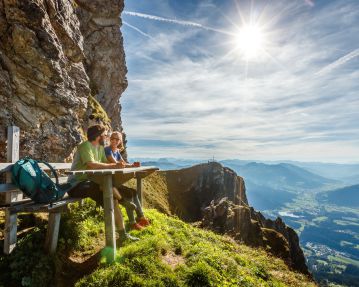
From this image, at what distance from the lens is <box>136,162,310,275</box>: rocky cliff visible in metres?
31.2

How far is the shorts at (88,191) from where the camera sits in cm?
899

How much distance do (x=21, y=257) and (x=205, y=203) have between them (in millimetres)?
41170

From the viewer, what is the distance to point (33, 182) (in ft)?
24.1

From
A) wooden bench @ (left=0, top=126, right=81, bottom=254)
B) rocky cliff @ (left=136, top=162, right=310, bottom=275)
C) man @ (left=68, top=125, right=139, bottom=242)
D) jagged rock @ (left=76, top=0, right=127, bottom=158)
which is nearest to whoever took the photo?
wooden bench @ (left=0, top=126, right=81, bottom=254)

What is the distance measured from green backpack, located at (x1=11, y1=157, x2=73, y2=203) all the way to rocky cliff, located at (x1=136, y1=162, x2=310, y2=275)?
20.7m

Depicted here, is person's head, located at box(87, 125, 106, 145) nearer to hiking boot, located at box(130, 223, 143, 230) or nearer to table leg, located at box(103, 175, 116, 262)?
table leg, located at box(103, 175, 116, 262)

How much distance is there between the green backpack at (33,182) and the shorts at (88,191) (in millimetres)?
1145

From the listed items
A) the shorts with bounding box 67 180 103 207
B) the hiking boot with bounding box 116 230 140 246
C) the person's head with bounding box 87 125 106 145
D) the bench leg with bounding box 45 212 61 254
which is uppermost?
the person's head with bounding box 87 125 106 145

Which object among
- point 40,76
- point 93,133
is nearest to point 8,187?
point 93,133

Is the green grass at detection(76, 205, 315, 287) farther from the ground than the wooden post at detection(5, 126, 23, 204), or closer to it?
closer to it

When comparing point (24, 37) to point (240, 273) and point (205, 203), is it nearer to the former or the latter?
point (240, 273)

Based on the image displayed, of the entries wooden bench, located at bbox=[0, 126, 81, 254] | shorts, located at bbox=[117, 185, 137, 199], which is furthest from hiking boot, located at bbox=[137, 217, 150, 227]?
wooden bench, located at bbox=[0, 126, 81, 254]

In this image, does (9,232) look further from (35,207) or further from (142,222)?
(142,222)

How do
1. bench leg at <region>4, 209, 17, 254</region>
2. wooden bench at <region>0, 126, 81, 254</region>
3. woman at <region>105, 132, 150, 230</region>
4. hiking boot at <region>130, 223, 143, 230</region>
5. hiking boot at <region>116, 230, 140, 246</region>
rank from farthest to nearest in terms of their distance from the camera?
1. hiking boot at <region>130, 223, 143, 230</region>
2. woman at <region>105, 132, 150, 230</region>
3. hiking boot at <region>116, 230, 140, 246</region>
4. bench leg at <region>4, 209, 17, 254</region>
5. wooden bench at <region>0, 126, 81, 254</region>
